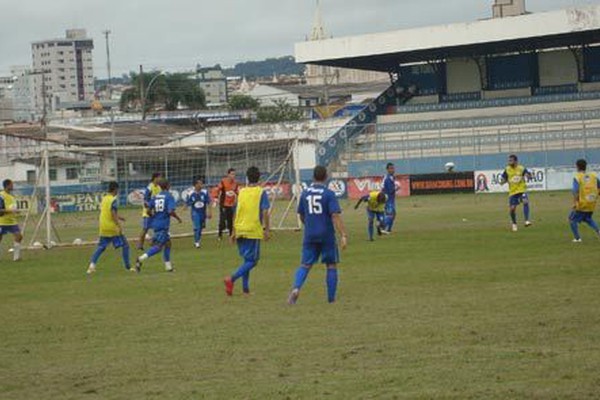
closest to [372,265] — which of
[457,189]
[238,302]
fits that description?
[238,302]

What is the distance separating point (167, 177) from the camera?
46.1 m

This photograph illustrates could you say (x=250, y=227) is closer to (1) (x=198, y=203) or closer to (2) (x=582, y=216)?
(2) (x=582, y=216)

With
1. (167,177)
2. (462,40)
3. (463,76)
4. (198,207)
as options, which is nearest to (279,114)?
(463,76)

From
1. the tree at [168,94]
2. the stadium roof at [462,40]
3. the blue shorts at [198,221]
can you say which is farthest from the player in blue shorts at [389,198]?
the tree at [168,94]

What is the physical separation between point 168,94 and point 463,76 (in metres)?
66.0

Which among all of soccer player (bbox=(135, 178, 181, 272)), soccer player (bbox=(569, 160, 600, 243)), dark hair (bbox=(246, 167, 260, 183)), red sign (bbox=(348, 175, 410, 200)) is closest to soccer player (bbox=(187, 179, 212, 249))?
soccer player (bbox=(135, 178, 181, 272))

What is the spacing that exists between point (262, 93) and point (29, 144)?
68.0 m

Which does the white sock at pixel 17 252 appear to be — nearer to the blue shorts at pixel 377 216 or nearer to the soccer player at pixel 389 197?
the blue shorts at pixel 377 216

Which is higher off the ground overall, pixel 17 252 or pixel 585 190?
pixel 585 190

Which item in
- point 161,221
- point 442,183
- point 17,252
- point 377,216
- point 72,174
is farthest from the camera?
point 72,174

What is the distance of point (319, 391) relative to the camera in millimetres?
10023

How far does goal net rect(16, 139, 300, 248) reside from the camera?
1591 inches

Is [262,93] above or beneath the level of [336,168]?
above

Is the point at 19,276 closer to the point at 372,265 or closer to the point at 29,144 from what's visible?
the point at 372,265
